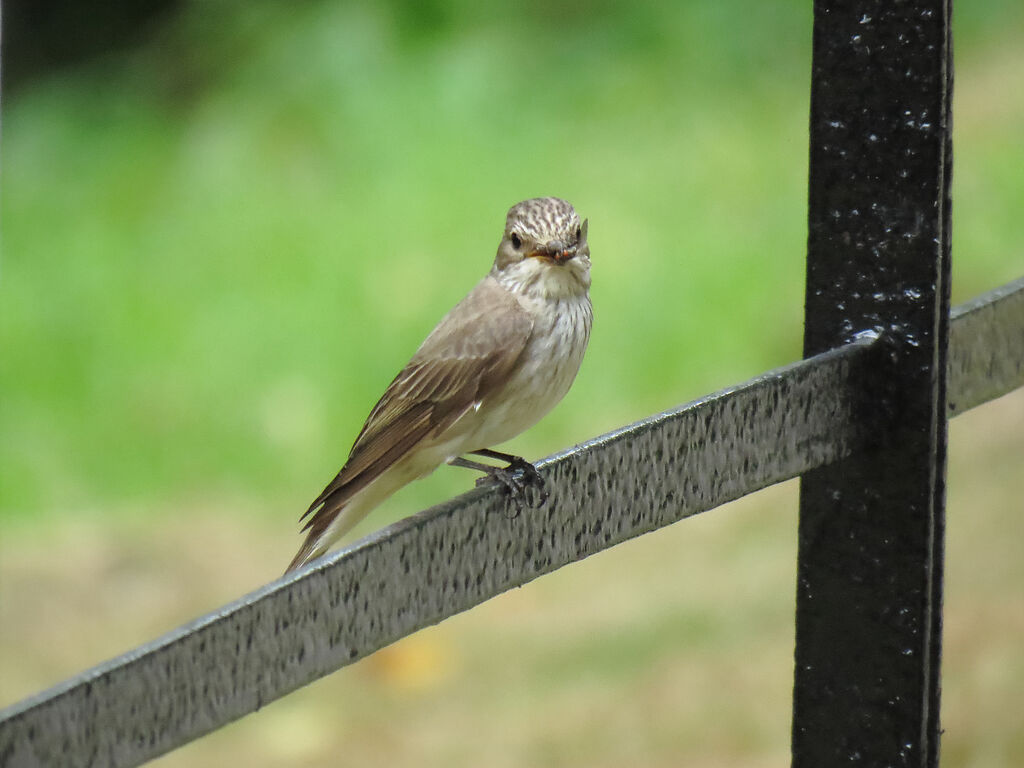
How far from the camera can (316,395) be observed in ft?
19.5

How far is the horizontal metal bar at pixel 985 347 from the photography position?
6.94ft

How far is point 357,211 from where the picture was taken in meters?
6.90

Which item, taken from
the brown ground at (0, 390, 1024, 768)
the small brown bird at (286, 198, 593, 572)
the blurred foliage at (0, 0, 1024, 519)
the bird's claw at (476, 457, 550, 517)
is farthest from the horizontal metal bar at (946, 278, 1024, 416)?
the blurred foliage at (0, 0, 1024, 519)

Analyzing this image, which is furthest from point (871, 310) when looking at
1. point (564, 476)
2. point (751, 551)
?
point (751, 551)

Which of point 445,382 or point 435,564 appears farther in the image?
point 445,382

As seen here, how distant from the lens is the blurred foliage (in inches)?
233

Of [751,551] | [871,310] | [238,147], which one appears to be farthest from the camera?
[238,147]

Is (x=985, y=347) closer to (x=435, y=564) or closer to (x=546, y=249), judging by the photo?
(x=435, y=564)

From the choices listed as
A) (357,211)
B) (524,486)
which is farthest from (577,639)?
(524,486)

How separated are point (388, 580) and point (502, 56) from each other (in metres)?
6.20

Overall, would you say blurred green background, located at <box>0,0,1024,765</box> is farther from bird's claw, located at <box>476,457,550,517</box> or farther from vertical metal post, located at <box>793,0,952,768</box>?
bird's claw, located at <box>476,457,550,517</box>

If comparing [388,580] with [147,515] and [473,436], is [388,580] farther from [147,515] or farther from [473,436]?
[147,515]

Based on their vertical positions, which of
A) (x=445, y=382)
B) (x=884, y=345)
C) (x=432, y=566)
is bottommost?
(x=432, y=566)

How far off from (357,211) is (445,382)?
3.94m
